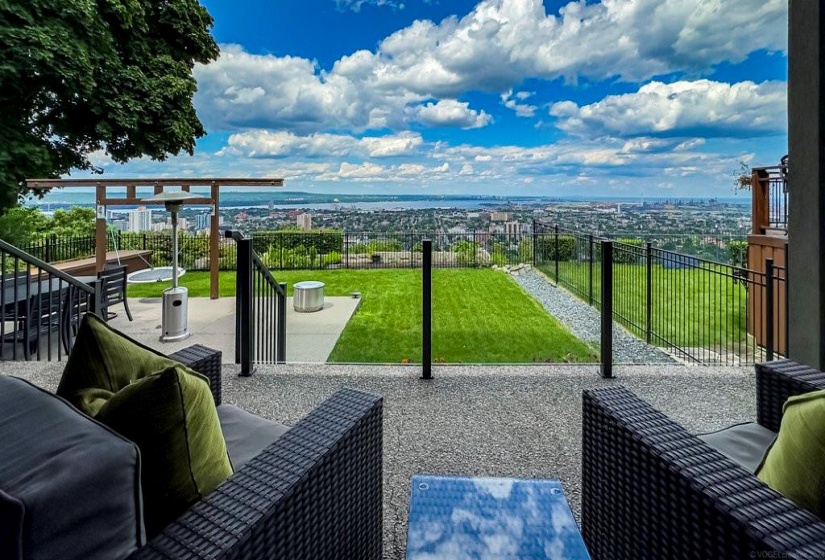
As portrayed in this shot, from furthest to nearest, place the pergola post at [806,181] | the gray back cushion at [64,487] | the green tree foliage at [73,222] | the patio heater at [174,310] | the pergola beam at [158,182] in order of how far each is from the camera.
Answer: the green tree foliage at [73,222]
the pergola beam at [158,182]
the patio heater at [174,310]
the pergola post at [806,181]
the gray back cushion at [64,487]

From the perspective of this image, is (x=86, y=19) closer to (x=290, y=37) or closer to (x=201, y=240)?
(x=201, y=240)

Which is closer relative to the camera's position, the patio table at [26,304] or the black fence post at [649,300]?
the patio table at [26,304]

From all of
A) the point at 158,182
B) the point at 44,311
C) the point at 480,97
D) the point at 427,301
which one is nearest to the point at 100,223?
the point at 158,182

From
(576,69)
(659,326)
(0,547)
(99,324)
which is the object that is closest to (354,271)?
(659,326)

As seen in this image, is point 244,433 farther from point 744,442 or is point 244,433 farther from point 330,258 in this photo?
point 330,258

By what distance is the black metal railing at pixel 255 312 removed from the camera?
10.8ft

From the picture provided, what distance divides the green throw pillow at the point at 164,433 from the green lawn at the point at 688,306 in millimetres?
4394

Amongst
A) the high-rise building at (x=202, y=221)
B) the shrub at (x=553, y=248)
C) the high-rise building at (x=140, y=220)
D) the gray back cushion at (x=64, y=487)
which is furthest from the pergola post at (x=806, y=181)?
the high-rise building at (x=140, y=220)

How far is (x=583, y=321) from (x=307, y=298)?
3.74 meters

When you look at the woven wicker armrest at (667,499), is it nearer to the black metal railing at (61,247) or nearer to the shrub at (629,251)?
the shrub at (629,251)

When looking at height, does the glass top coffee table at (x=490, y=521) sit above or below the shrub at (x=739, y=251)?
below

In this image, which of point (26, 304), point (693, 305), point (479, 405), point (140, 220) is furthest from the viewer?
point (140, 220)

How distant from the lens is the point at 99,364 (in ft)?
3.52

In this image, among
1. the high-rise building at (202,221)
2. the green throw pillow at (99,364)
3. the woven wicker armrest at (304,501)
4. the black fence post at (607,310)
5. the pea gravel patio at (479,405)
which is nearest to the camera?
the woven wicker armrest at (304,501)
